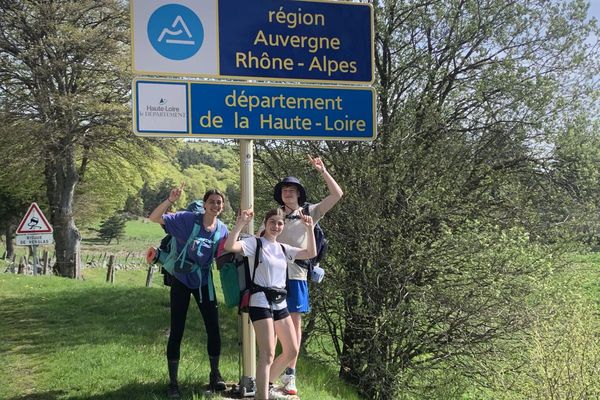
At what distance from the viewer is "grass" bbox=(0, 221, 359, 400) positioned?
513cm


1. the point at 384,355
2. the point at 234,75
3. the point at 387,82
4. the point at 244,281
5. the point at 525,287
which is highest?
the point at 387,82

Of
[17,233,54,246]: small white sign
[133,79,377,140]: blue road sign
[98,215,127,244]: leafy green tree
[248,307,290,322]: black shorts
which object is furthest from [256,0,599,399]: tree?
[98,215,127,244]: leafy green tree

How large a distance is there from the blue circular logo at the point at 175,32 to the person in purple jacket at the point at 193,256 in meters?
1.11

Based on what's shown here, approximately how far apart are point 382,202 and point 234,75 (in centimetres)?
382

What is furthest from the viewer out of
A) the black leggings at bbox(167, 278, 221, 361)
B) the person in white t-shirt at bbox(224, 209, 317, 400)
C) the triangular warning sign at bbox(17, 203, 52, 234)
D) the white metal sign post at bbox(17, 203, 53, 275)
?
the triangular warning sign at bbox(17, 203, 52, 234)

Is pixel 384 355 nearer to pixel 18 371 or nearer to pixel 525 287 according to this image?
pixel 525 287

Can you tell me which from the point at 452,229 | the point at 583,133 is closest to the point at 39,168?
the point at 452,229

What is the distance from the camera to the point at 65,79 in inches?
718

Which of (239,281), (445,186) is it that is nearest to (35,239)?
(445,186)

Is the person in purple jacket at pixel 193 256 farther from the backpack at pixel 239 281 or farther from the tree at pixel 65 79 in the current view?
the tree at pixel 65 79

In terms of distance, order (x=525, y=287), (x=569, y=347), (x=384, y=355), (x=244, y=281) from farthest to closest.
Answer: (x=384, y=355) < (x=525, y=287) < (x=569, y=347) < (x=244, y=281)

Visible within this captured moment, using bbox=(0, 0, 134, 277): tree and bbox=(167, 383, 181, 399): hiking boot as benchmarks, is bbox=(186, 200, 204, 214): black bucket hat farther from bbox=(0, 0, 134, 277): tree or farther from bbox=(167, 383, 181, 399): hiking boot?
bbox=(0, 0, 134, 277): tree

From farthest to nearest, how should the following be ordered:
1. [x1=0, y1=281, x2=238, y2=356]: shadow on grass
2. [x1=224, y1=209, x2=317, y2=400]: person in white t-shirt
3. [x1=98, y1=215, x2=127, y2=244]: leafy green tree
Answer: [x1=98, y1=215, x2=127, y2=244]: leafy green tree, [x1=0, y1=281, x2=238, y2=356]: shadow on grass, [x1=224, y1=209, x2=317, y2=400]: person in white t-shirt

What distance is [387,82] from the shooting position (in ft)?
28.5
